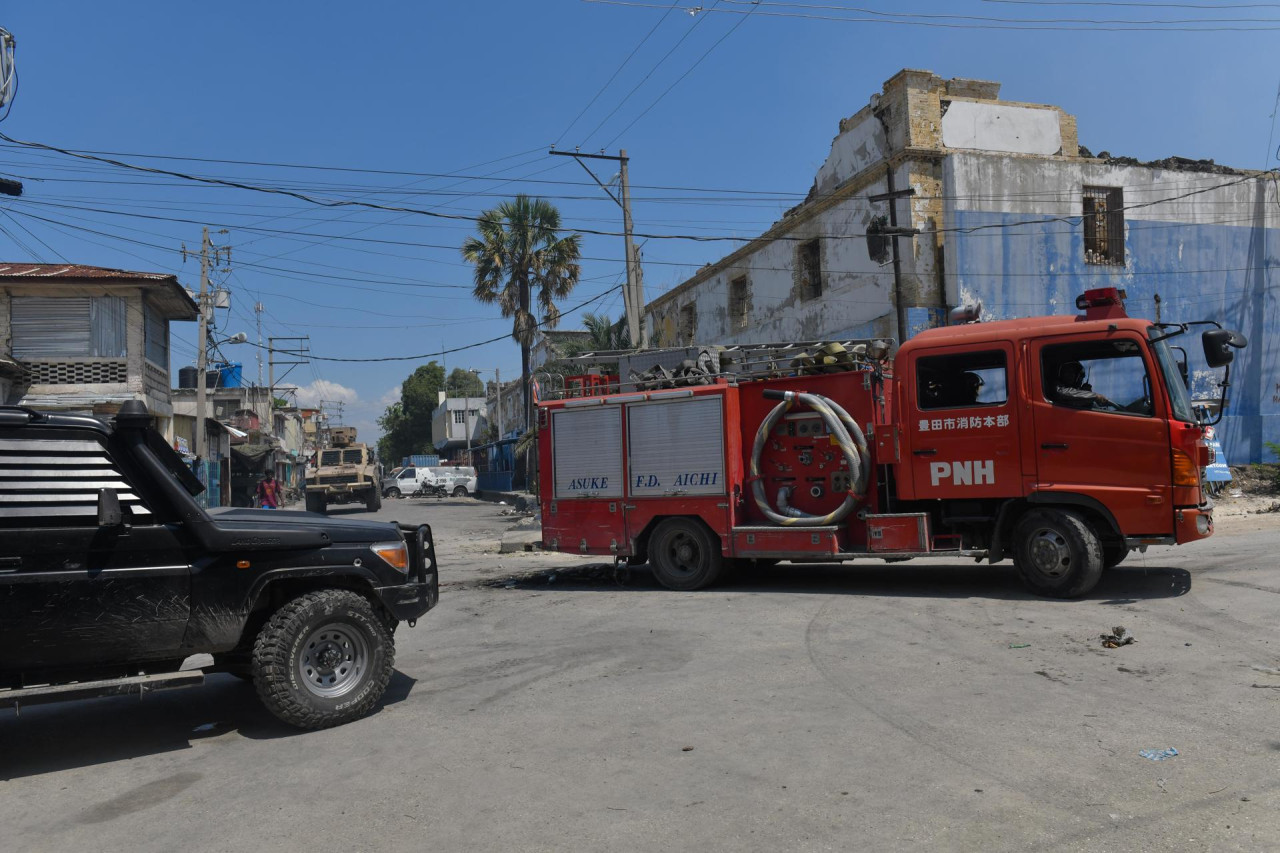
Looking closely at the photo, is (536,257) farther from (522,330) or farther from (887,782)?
(887,782)

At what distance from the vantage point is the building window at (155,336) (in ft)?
73.2

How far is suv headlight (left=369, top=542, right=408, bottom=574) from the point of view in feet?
19.9

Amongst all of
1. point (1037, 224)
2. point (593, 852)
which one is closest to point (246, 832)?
point (593, 852)

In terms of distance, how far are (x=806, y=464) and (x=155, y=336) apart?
19.6 meters

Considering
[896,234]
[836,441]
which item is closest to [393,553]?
[836,441]

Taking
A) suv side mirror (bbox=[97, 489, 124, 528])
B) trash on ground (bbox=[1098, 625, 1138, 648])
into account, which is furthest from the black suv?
trash on ground (bbox=[1098, 625, 1138, 648])

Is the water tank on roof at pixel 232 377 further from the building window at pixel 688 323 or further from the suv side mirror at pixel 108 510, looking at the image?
the suv side mirror at pixel 108 510

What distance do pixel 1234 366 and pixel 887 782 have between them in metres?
23.8

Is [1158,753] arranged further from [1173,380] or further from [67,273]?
[67,273]

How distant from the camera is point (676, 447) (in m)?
11.1

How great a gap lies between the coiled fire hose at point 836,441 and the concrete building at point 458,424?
6216 centimetres

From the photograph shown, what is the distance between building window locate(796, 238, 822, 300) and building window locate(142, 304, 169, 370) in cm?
1707

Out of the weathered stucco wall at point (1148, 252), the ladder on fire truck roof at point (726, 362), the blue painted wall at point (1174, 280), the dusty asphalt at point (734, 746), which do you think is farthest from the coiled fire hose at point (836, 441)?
the blue painted wall at point (1174, 280)

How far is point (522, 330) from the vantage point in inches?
1254
